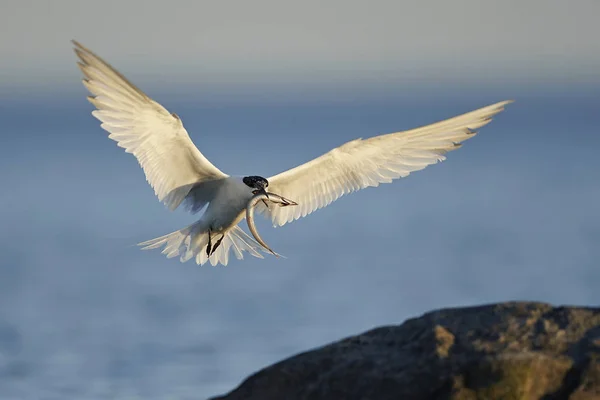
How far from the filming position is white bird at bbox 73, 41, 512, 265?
A: 9836 mm

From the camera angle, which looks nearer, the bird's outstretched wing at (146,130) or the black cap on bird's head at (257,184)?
the bird's outstretched wing at (146,130)

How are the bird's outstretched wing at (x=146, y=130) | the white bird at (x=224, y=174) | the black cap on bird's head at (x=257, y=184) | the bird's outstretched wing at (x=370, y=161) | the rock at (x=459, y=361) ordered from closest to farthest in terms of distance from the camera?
the rock at (x=459, y=361), the bird's outstretched wing at (x=146, y=130), the white bird at (x=224, y=174), the black cap on bird's head at (x=257, y=184), the bird's outstretched wing at (x=370, y=161)

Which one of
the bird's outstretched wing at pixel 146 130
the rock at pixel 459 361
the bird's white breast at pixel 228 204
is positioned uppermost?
the bird's outstretched wing at pixel 146 130

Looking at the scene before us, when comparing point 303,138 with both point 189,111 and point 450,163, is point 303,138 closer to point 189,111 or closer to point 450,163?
point 450,163

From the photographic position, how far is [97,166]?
107 feet

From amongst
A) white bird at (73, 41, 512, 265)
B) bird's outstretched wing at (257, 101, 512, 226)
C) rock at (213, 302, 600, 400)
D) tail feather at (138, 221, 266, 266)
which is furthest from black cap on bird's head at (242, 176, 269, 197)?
rock at (213, 302, 600, 400)

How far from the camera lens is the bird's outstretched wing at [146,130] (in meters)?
9.59

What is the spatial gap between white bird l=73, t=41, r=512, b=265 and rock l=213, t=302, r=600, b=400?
3127 mm

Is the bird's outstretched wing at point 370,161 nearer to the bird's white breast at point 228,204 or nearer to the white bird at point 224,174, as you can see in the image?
the white bird at point 224,174

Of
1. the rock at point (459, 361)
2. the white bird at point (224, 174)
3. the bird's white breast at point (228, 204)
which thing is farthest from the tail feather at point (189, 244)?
the rock at point (459, 361)

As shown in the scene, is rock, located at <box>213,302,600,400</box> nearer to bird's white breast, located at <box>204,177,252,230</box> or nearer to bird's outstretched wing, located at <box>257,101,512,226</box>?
bird's white breast, located at <box>204,177,252,230</box>

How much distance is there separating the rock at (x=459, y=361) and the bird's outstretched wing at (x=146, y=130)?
3272 millimetres

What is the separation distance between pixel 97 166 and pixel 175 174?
2269 centimetres

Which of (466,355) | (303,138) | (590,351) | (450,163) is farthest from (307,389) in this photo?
(303,138)
